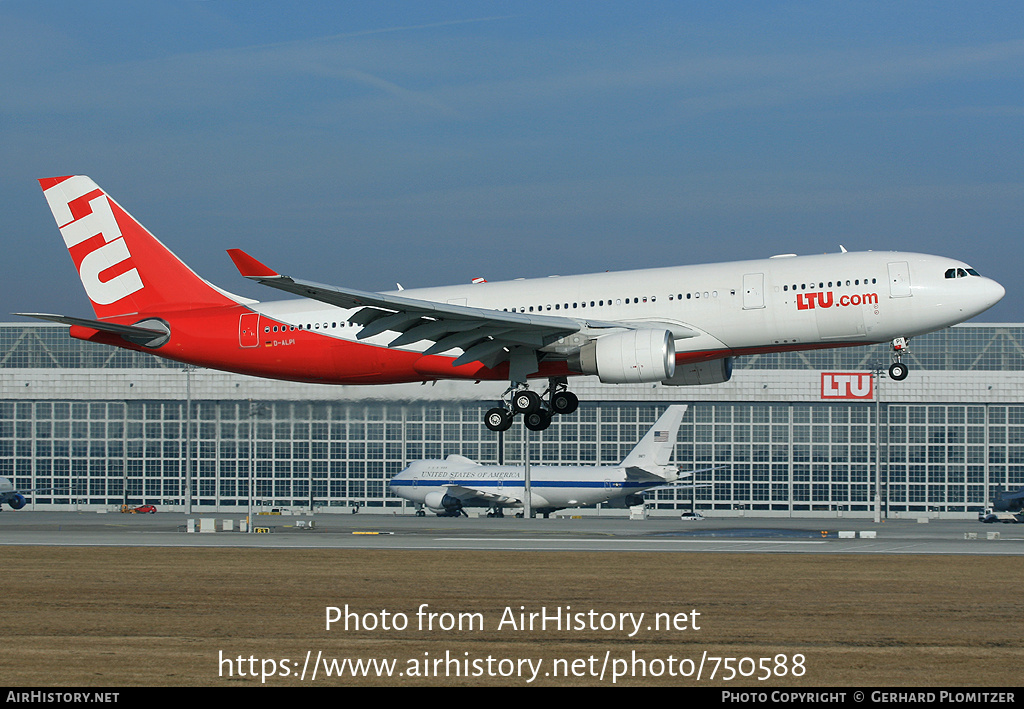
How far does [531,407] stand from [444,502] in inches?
1692

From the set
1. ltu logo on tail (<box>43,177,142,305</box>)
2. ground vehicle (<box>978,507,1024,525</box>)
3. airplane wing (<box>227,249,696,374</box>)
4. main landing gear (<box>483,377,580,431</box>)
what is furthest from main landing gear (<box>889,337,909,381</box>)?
ground vehicle (<box>978,507,1024,525</box>)

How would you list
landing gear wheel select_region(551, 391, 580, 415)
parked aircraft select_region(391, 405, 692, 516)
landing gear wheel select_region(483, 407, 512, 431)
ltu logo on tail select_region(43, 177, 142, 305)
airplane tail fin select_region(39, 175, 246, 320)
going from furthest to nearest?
parked aircraft select_region(391, 405, 692, 516) < ltu logo on tail select_region(43, 177, 142, 305) < airplane tail fin select_region(39, 175, 246, 320) < landing gear wheel select_region(483, 407, 512, 431) < landing gear wheel select_region(551, 391, 580, 415)

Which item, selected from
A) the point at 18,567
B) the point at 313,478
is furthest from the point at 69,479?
the point at 18,567

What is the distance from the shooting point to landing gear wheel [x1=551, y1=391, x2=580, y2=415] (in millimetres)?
38156

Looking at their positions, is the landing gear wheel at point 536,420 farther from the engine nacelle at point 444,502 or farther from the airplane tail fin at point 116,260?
the engine nacelle at point 444,502

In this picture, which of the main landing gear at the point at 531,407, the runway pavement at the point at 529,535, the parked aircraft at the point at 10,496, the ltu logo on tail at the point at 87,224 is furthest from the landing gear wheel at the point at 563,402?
the parked aircraft at the point at 10,496

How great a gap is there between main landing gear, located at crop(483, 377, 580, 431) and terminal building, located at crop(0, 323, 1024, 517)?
46753 millimetres

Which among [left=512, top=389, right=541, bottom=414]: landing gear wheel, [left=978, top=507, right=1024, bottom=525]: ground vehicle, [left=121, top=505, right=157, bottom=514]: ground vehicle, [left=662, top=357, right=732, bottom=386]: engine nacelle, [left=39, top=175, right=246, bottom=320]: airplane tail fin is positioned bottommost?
[left=978, top=507, right=1024, bottom=525]: ground vehicle

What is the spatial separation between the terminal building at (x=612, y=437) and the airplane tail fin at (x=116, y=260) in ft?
141

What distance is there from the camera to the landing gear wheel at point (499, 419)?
38.7 m

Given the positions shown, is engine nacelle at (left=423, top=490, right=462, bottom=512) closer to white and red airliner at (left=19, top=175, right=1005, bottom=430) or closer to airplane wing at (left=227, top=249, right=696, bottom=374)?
white and red airliner at (left=19, top=175, right=1005, bottom=430)

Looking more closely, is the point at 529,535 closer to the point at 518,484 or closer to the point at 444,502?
the point at 444,502

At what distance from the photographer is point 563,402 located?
38406mm

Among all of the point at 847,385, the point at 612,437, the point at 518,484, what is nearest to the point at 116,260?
the point at 518,484
